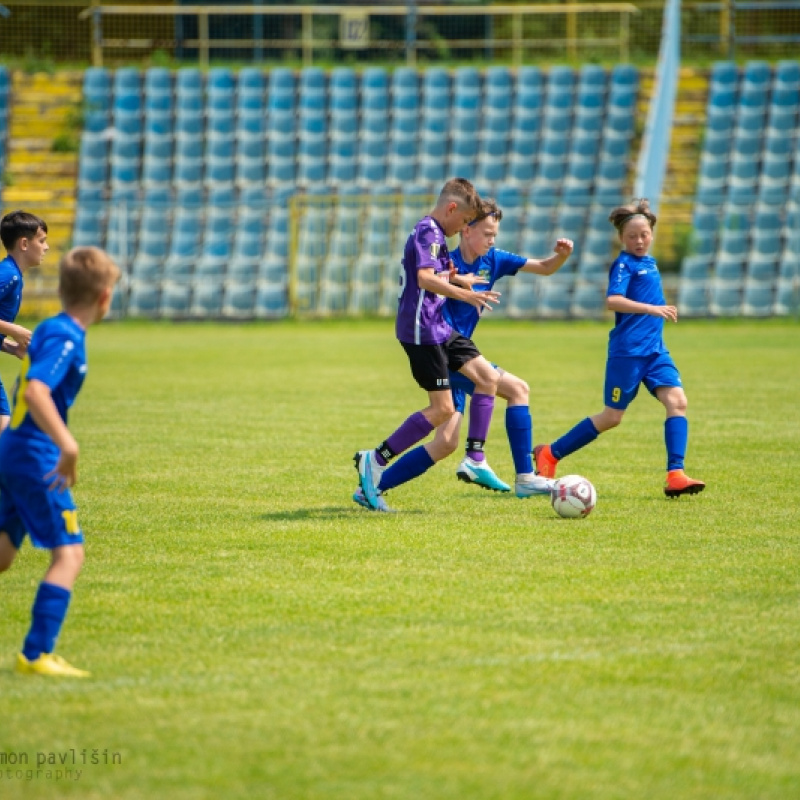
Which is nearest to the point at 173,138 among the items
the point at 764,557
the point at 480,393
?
the point at 480,393

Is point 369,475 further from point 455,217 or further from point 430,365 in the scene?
point 455,217

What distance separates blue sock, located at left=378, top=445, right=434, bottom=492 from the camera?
24.5 feet

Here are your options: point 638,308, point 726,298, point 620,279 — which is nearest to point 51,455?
point 638,308

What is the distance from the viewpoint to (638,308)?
8.03 metres

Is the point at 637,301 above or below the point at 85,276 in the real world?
Answer: below

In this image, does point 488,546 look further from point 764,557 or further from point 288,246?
point 288,246

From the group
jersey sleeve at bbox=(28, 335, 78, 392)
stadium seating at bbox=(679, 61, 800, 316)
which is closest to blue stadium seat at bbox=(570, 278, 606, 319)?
stadium seating at bbox=(679, 61, 800, 316)

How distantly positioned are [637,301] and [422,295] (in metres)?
1.73

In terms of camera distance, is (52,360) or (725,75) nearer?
(52,360)

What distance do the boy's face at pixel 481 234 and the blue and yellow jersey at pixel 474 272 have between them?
89 millimetres

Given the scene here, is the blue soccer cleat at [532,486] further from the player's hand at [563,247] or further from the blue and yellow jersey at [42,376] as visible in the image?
the blue and yellow jersey at [42,376]

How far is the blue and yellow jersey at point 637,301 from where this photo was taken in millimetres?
8227

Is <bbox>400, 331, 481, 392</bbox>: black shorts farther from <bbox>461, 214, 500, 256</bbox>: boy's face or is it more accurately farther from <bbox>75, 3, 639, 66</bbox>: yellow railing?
<bbox>75, 3, 639, 66</bbox>: yellow railing

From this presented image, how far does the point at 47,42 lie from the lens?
101 feet
